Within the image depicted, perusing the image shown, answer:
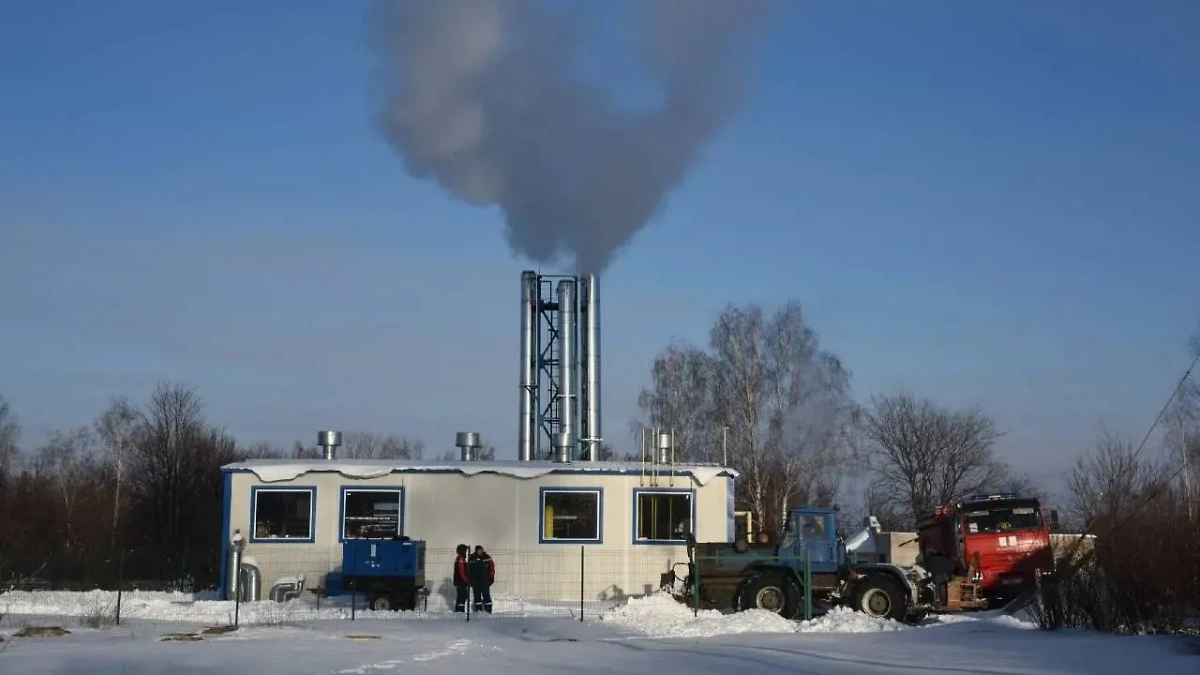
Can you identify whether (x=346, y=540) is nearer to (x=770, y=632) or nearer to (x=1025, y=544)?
(x=770, y=632)

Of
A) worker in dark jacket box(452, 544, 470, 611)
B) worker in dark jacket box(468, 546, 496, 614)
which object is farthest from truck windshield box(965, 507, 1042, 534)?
worker in dark jacket box(452, 544, 470, 611)

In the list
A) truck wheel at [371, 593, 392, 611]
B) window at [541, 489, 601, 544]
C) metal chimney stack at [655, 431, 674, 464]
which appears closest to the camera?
truck wheel at [371, 593, 392, 611]

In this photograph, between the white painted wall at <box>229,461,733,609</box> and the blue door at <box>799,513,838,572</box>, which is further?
the white painted wall at <box>229,461,733,609</box>

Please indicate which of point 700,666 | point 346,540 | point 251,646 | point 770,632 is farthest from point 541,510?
point 700,666

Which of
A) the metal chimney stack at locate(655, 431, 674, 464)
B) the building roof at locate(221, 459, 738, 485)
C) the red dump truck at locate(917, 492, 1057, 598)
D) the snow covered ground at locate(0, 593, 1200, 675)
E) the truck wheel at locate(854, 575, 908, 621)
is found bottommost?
the snow covered ground at locate(0, 593, 1200, 675)

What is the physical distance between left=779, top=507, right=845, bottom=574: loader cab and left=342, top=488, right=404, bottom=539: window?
330 inches

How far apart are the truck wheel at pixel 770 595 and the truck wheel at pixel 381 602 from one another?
685 centimetres

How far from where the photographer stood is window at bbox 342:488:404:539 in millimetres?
26266

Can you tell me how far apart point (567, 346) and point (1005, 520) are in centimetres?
1264

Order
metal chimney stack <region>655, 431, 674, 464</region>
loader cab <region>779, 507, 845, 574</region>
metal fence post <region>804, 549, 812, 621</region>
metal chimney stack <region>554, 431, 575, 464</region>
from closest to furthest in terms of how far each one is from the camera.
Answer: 1. metal fence post <region>804, 549, 812, 621</region>
2. loader cab <region>779, 507, 845, 574</region>
3. metal chimney stack <region>655, 431, 674, 464</region>
4. metal chimney stack <region>554, 431, 575, 464</region>

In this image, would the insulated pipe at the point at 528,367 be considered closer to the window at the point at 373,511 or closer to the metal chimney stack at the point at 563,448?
the metal chimney stack at the point at 563,448

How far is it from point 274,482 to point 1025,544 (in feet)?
50.9

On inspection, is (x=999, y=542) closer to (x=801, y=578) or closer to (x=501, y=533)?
(x=801, y=578)

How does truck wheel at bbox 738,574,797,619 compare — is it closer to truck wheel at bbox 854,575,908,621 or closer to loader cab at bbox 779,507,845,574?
loader cab at bbox 779,507,845,574
